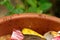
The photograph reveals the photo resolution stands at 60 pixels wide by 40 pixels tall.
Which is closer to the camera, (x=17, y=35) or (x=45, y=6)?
(x=17, y=35)

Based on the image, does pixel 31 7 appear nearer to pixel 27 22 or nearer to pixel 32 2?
pixel 32 2

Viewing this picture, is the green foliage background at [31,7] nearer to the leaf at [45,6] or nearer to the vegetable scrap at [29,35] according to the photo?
the leaf at [45,6]

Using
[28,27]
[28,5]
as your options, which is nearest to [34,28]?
[28,27]

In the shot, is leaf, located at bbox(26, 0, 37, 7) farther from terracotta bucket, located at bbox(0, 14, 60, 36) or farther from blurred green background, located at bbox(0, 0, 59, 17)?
terracotta bucket, located at bbox(0, 14, 60, 36)

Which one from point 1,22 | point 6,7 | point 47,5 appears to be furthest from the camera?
point 47,5

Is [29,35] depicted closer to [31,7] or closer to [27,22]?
[27,22]

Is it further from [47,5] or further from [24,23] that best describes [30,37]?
[47,5]

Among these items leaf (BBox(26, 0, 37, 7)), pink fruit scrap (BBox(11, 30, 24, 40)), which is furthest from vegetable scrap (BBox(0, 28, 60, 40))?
leaf (BBox(26, 0, 37, 7))

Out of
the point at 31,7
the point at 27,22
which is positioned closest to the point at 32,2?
the point at 31,7

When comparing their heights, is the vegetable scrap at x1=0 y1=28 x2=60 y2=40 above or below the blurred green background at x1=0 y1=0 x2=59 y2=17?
below
